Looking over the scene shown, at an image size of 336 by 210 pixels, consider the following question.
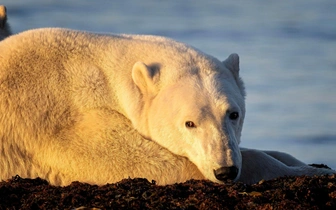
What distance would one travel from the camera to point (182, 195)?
5.93 m

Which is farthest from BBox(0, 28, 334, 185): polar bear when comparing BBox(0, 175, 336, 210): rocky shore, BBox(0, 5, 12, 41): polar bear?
BBox(0, 5, 12, 41): polar bear

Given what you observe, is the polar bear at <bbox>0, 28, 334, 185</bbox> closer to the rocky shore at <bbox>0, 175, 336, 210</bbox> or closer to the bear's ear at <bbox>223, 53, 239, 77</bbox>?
the bear's ear at <bbox>223, 53, 239, 77</bbox>

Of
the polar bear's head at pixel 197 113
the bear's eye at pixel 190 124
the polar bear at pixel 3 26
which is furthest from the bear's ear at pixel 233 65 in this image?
the polar bear at pixel 3 26

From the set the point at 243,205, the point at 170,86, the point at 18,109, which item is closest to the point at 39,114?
the point at 18,109

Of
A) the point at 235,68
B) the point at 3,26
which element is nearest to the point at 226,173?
the point at 235,68

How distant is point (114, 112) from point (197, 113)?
865mm

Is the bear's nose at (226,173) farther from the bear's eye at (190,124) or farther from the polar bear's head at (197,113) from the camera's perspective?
the bear's eye at (190,124)

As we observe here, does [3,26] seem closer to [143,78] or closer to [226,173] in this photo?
[143,78]

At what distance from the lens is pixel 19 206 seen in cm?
602

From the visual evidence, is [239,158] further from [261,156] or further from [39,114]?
[39,114]

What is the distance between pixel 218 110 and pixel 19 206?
183cm

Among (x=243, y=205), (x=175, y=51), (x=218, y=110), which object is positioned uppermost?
(x=175, y=51)

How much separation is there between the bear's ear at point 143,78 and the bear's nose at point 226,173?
1149mm

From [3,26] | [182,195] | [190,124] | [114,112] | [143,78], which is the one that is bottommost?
[182,195]
